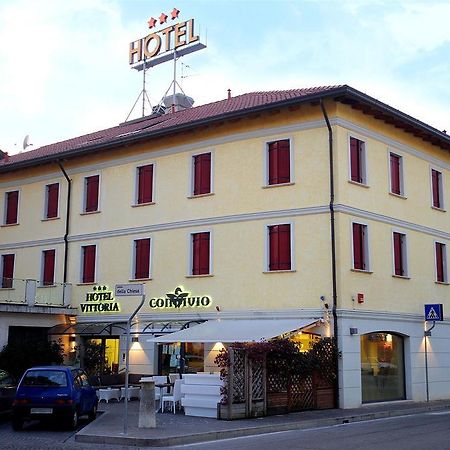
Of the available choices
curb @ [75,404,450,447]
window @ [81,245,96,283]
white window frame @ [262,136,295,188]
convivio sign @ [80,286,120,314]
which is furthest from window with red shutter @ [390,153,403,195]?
window @ [81,245,96,283]

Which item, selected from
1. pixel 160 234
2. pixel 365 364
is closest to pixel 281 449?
pixel 365 364

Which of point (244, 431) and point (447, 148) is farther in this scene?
point (447, 148)

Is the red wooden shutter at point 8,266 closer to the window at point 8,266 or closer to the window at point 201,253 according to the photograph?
the window at point 8,266

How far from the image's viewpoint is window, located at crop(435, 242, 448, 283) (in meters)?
27.9

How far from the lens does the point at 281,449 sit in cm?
1355

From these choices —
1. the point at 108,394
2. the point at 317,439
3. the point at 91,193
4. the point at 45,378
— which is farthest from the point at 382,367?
the point at 91,193

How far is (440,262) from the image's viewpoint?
28.1 m

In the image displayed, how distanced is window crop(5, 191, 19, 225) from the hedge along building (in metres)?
2.67

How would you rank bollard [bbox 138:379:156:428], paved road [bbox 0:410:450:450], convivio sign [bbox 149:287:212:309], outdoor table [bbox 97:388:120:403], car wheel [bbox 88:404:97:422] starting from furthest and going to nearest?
1. convivio sign [bbox 149:287:212:309]
2. outdoor table [bbox 97:388:120:403]
3. car wheel [bbox 88:404:97:422]
4. bollard [bbox 138:379:156:428]
5. paved road [bbox 0:410:450:450]

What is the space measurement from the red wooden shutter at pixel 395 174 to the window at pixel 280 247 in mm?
4553

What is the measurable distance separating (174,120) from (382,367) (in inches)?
506

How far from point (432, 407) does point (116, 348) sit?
11773 millimetres

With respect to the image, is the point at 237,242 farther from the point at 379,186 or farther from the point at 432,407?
the point at 432,407

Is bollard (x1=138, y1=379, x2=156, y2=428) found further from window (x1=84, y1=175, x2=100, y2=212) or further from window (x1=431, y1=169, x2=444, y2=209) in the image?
window (x1=431, y1=169, x2=444, y2=209)
